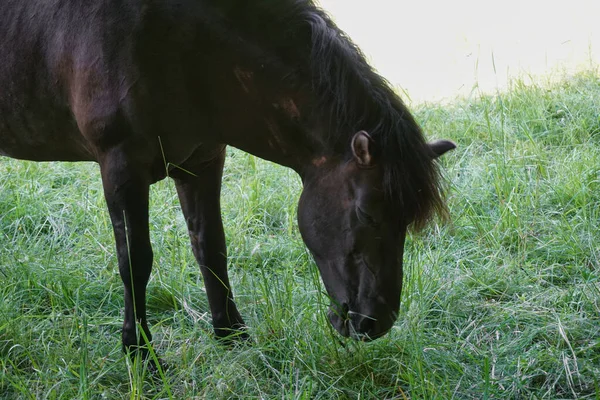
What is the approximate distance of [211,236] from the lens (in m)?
3.38

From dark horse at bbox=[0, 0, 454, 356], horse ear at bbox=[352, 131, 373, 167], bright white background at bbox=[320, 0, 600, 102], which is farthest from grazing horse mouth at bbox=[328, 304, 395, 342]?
bright white background at bbox=[320, 0, 600, 102]

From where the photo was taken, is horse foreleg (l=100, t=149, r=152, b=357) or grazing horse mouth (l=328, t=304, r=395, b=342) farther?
horse foreleg (l=100, t=149, r=152, b=357)

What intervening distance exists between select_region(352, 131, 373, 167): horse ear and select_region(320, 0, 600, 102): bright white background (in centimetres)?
374

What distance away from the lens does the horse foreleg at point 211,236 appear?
3332 millimetres

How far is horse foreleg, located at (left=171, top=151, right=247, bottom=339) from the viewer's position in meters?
3.33

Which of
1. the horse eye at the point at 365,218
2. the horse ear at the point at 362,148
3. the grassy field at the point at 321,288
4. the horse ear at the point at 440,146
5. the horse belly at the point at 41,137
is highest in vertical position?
the horse belly at the point at 41,137

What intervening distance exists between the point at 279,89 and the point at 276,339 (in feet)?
3.13

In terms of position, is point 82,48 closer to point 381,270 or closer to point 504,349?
point 381,270

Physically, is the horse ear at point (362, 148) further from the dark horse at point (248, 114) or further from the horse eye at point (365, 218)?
the horse eye at point (365, 218)

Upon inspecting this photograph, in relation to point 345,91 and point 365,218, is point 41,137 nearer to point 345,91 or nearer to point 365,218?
point 345,91

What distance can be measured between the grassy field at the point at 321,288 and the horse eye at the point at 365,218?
276 millimetres

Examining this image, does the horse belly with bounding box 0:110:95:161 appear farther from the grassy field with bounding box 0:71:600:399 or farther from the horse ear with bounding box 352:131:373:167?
the horse ear with bounding box 352:131:373:167

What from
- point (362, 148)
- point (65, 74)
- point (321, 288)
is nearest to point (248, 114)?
point (362, 148)

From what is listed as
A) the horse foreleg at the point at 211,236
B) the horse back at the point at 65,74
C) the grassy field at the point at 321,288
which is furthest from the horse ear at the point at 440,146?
the horse back at the point at 65,74
